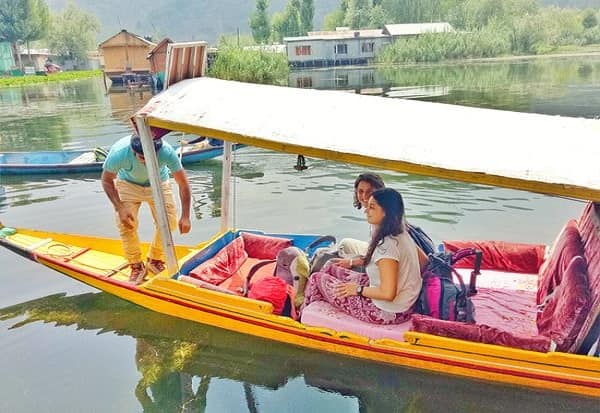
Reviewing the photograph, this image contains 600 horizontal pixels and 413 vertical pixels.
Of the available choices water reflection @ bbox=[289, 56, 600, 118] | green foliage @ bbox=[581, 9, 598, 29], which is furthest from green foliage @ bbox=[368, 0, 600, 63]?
water reflection @ bbox=[289, 56, 600, 118]

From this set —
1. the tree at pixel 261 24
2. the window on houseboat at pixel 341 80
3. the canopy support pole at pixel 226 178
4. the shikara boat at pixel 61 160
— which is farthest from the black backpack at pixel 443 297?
the tree at pixel 261 24

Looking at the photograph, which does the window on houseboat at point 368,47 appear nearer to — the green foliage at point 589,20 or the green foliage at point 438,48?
the green foliage at point 438,48

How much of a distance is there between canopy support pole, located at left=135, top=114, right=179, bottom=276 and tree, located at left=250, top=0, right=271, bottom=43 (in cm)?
7620

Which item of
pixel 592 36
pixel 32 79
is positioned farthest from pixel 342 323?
pixel 592 36

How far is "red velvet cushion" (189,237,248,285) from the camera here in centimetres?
565

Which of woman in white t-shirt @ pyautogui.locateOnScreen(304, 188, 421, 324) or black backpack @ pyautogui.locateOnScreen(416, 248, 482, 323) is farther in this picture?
black backpack @ pyautogui.locateOnScreen(416, 248, 482, 323)

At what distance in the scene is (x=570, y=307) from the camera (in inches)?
159

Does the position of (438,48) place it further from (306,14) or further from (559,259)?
(559,259)

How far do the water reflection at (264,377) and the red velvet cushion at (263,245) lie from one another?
1.09m

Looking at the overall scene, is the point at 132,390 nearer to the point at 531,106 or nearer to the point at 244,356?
the point at 244,356

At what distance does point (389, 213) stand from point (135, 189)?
130 inches

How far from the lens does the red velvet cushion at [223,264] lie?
565 cm

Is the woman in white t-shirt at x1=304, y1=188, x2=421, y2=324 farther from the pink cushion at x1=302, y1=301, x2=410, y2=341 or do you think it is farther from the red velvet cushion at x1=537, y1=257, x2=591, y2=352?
the red velvet cushion at x1=537, y1=257, x2=591, y2=352

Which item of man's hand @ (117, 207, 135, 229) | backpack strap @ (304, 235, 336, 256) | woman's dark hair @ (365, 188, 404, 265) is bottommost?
backpack strap @ (304, 235, 336, 256)
